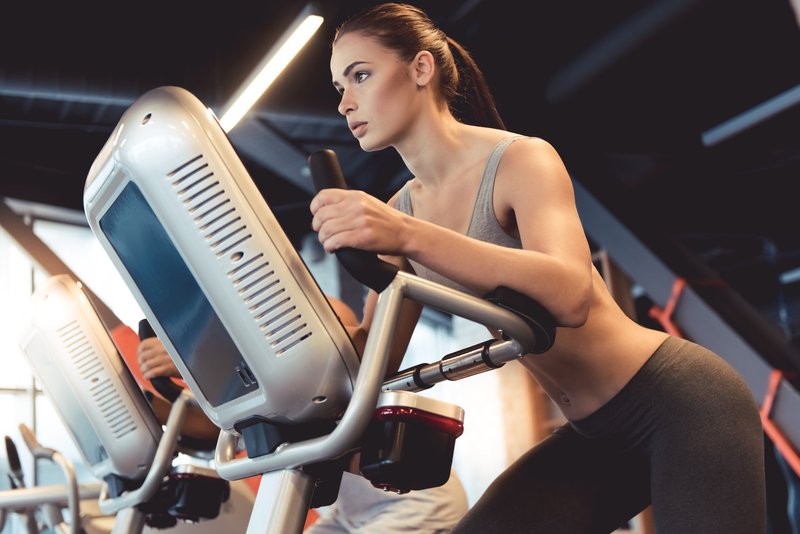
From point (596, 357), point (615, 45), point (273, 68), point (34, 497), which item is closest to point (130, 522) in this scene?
point (34, 497)

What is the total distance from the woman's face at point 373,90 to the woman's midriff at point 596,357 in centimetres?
46

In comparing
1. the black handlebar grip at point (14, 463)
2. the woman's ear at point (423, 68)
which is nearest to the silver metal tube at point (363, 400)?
the woman's ear at point (423, 68)

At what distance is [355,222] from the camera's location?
2.51ft

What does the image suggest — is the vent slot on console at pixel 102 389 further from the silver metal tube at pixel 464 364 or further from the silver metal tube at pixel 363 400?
the silver metal tube at pixel 464 364

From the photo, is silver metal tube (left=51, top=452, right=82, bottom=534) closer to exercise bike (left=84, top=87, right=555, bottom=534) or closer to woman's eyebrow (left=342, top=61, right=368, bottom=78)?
exercise bike (left=84, top=87, right=555, bottom=534)

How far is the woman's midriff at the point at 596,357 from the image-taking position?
3.69 feet

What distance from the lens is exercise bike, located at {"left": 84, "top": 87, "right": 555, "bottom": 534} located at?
30.1 inches

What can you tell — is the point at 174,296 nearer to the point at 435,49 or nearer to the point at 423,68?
Result: the point at 423,68

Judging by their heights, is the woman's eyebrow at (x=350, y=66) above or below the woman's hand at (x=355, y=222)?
above

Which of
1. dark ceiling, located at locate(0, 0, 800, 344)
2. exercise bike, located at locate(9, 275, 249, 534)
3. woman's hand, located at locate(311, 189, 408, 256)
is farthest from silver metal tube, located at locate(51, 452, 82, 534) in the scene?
dark ceiling, located at locate(0, 0, 800, 344)

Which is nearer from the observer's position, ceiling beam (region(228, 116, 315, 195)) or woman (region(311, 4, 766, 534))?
woman (region(311, 4, 766, 534))

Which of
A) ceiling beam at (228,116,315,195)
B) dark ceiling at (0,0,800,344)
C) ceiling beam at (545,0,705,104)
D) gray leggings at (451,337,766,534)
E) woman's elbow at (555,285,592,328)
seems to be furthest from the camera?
ceiling beam at (228,116,315,195)

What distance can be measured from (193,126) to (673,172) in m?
5.30

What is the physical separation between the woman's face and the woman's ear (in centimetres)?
3
